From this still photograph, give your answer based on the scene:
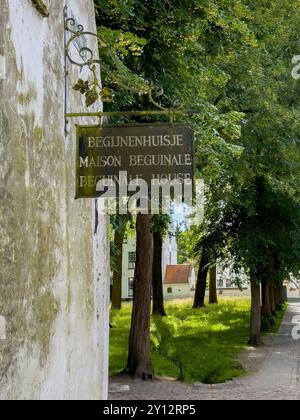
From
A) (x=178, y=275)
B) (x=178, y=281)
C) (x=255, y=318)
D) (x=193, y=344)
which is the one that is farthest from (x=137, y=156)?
(x=178, y=275)

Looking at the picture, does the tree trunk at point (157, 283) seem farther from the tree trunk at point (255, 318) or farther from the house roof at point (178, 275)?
the house roof at point (178, 275)

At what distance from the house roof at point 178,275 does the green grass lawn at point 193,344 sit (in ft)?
130

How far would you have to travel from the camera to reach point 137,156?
4.78 m

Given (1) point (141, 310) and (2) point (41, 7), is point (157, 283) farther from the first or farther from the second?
(2) point (41, 7)

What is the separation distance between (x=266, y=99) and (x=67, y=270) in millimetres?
13346

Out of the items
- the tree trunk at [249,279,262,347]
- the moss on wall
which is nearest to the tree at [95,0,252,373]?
the moss on wall

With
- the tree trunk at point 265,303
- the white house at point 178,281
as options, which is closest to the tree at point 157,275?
the tree trunk at point 265,303

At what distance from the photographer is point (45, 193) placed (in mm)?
4297

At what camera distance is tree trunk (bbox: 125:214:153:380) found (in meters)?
15.8

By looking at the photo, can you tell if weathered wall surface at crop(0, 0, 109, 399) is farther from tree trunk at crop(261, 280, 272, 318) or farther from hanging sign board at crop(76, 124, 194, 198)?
tree trunk at crop(261, 280, 272, 318)

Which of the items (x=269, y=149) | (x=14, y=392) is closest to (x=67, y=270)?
(x=14, y=392)

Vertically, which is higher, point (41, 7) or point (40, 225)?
point (41, 7)

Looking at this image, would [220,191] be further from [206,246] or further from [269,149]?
[206,246]

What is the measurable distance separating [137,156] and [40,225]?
101cm
